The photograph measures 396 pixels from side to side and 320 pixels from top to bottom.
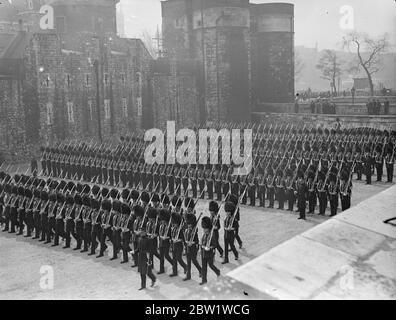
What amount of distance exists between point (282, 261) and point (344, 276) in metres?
0.39

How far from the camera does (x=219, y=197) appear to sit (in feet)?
49.0

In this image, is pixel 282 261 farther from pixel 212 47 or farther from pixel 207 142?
pixel 212 47

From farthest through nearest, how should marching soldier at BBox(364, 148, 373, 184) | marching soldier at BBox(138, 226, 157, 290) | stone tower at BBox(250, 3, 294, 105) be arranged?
1. stone tower at BBox(250, 3, 294, 105)
2. marching soldier at BBox(364, 148, 373, 184)
3. marching soldier at BBox(138, 226, 157, 290)

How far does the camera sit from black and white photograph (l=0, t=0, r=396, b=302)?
348cm

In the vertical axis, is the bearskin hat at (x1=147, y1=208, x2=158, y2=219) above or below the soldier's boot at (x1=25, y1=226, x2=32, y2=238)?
above

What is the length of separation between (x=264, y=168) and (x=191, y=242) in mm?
6962

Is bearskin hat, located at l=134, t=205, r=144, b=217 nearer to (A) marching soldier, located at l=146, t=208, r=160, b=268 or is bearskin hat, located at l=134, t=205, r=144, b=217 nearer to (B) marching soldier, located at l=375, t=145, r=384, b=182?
(A) marching soldier, located at l=146, t=208, r=160, b=268

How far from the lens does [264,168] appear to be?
15.1 meters

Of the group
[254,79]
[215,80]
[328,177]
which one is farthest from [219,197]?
[254,79]

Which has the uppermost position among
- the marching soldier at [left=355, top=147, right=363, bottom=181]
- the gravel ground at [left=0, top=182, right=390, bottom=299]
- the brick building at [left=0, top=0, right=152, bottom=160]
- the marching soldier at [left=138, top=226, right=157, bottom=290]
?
the brick building at [left=0, top=0, right=152, bottom=160]

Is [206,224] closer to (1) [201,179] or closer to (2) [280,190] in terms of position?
(2) [280,190]

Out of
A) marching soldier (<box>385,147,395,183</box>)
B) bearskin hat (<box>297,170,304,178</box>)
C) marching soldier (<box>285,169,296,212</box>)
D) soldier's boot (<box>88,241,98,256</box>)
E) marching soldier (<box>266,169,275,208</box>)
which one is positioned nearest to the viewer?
soldier's boot (<box>88,241,98,256</box>)

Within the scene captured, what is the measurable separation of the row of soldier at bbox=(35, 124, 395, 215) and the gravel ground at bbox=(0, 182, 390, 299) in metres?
1.28

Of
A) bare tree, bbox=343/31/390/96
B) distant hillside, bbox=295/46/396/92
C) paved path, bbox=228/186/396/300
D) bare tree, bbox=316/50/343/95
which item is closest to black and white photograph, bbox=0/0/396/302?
paved path, bbox=228/186/396/300
